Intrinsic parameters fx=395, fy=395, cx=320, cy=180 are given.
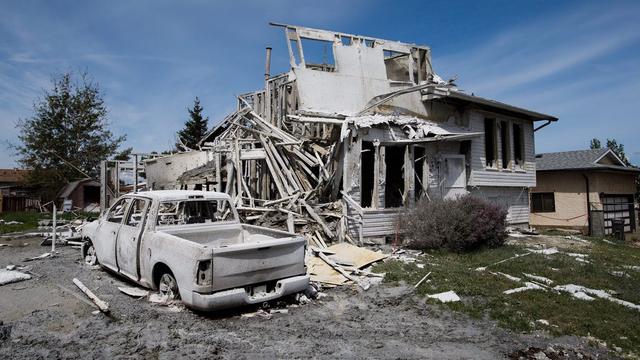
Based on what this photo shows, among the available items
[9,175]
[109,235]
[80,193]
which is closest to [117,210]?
[109,235]

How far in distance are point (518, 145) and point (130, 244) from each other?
16.2 metres

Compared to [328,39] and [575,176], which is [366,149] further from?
[575,176]

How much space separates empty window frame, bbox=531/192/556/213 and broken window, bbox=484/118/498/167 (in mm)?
8334

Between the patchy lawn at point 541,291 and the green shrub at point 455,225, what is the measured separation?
343mm

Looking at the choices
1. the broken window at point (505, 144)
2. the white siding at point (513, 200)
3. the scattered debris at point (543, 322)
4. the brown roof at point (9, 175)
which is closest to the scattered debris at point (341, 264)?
the scattered debris at point (543, 322)

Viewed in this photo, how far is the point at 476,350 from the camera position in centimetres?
452

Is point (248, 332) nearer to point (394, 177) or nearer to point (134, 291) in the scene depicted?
Answer: point (134, 291)

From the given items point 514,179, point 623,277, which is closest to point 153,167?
point 514,179

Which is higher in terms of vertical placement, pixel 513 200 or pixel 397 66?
pixel 397 66

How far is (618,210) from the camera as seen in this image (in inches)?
878

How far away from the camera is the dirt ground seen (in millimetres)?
4254

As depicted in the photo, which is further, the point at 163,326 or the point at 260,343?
the point at 163,326

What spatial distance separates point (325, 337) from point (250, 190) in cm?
939

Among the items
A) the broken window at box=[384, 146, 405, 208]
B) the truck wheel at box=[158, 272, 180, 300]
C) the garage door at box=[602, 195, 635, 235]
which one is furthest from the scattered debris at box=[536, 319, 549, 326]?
the garage door at box=[602, 195, 635, 235]
